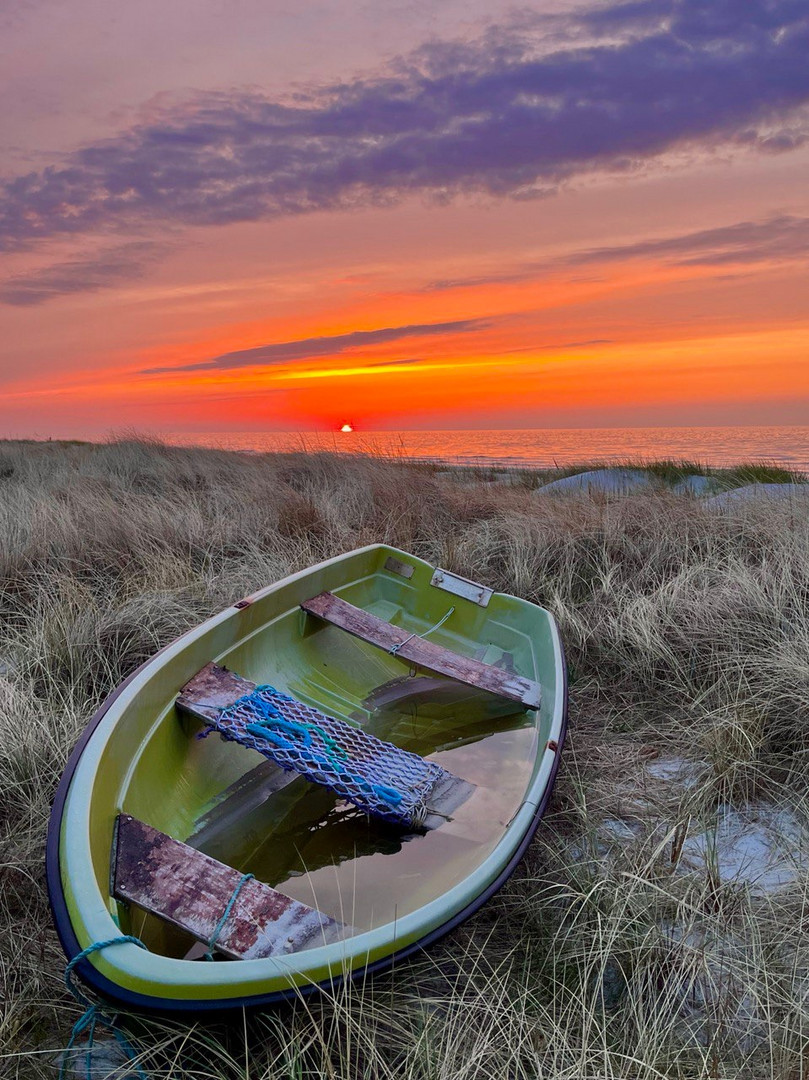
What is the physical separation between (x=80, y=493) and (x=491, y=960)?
22.7ft

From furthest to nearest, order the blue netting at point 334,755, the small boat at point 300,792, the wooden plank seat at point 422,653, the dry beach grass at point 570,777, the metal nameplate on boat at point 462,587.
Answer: the metal nameplate on boat at point 462,587, the wooden plank seat at point 422,653, the blue netting at point 334,755, the dry beach grass at point 570,777, the small boat at point 300,792

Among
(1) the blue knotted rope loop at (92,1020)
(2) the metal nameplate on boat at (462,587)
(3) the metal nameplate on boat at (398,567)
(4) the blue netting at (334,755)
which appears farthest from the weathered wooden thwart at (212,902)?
(3) the metal nameplate on boat at (398,567)

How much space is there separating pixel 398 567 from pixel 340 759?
2.25m

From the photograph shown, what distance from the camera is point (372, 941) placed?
1.68 m

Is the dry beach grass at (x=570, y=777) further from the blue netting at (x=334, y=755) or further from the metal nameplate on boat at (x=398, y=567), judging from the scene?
the metal nameplate on boat at (x=398, y=567)

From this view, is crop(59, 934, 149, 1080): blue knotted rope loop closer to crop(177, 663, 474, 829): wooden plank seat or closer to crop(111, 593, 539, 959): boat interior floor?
crop(111, 593, 539, 959): boat interior floor

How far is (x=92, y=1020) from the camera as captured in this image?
6.00 ft

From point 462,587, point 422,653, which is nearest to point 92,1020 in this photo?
point 422,653

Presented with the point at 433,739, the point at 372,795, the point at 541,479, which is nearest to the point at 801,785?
the point at 433,739

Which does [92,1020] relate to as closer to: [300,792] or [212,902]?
[212,902]

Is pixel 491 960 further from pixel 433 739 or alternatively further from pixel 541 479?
pixel 541 479

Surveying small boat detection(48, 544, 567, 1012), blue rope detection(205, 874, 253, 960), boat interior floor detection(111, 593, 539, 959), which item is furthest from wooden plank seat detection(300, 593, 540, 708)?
blue rope detection(205, 874, 253, 960)

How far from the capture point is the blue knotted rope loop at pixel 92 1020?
1595mm

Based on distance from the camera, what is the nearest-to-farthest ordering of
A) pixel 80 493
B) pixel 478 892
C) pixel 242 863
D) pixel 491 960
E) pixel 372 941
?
pixel 372 941 → pixel 478 892 → pixel 491 960 → pixel 242 863 → pixel 80 493
